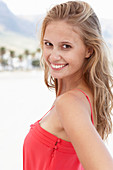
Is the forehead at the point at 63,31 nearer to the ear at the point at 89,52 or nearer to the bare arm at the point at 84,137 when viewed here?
the ear at the point at 89,52

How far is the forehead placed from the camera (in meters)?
0.64

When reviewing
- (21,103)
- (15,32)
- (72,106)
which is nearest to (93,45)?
(72,106)

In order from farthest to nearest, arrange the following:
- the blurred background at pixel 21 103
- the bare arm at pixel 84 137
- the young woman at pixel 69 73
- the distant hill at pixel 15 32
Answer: the distant hill at pixel 15 32 < the blurred background at pixel 21 103 < the young woman at pixel 69 73 < the bare arm at pixel 84 137

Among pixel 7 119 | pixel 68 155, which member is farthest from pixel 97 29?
pixel 7 119

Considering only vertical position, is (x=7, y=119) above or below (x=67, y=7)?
below

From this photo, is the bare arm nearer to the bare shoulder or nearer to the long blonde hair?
the bare shoulder

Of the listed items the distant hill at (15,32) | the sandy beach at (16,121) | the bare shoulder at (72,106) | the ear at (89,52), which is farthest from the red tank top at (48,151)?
the distant hill at (15,32)

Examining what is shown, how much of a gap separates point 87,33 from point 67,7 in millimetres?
101

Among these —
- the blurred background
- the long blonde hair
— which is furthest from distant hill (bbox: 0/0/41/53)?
the long blonde hair

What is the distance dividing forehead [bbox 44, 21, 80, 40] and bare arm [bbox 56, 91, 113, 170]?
19cm

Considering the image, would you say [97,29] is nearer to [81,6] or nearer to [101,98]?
[81,6]

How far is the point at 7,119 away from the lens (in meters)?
3.64

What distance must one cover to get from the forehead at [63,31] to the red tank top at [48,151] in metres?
0.29

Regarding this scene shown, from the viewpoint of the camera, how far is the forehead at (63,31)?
644 mm
